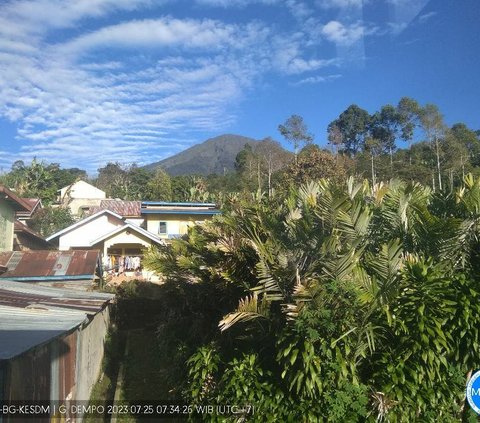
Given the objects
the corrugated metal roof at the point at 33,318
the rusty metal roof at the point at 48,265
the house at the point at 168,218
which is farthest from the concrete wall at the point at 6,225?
the house at the point at 168,218

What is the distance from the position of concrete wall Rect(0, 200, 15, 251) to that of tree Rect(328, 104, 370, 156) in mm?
53302

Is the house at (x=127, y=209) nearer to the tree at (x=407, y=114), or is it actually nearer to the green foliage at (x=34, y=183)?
the green foliage at (x=34, y=183)

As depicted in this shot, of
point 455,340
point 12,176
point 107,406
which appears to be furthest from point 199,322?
point 12,176

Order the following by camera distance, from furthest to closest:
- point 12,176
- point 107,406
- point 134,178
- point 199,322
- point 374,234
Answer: point 134,178
point 12,176
point 107,406
point 199,322
point 374,234

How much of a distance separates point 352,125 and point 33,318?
213ft

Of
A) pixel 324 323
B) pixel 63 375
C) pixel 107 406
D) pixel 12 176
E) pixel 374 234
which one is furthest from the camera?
pixel 12 176

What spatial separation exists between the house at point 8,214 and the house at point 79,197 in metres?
29.8

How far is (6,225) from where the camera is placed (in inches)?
663

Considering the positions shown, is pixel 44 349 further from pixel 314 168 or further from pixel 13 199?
pixel 314 168

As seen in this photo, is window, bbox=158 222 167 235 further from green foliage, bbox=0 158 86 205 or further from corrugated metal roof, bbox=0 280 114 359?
corrugated metal roof, bbox=0 280 114 359

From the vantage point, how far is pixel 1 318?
18.7 feet

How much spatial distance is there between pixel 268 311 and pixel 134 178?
63346 mm

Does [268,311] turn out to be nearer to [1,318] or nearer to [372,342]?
[372,342]

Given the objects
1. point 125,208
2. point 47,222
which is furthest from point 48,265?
point 47,222
